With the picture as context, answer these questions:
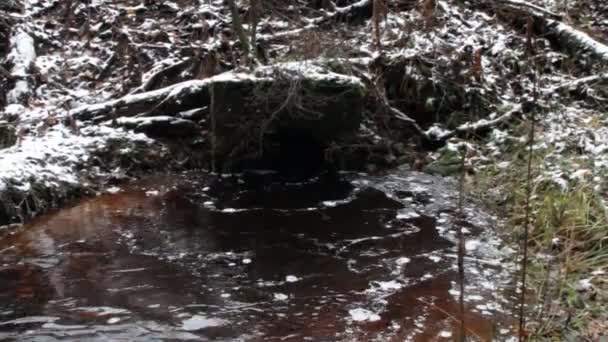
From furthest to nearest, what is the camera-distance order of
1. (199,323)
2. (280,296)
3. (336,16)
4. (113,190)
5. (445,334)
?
1. (336,16)
2. (113,190)
3. (280,296)
4. (199,323)
5. (445,334)

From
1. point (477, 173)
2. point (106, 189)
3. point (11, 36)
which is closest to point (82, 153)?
point (106, 189)

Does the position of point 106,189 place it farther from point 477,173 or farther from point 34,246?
point 477,173

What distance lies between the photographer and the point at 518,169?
21.3 ft

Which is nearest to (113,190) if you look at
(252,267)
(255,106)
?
(255,106)

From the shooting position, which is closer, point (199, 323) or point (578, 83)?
point (199, 323)

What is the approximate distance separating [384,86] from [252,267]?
4069 millimetres

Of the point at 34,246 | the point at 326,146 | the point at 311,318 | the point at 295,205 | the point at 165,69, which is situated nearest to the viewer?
the point at 311,318

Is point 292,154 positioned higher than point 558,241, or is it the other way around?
point 292,154

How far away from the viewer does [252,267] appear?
4906 mm

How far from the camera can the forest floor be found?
19.3 feet

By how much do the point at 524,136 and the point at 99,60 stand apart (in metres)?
5.88

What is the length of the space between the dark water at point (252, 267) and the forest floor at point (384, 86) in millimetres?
484

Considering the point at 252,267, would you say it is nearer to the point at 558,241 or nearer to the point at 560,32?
the point at 558,241

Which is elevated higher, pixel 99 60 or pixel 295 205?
pixel 99 60
